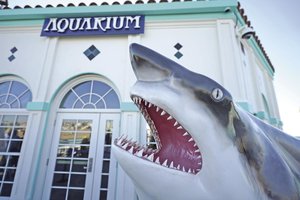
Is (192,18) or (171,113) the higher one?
(192,18)

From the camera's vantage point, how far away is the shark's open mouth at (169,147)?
910 millimetres

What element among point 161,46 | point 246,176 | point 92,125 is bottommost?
point 246,176

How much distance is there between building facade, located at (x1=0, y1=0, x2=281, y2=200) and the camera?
339 centimetres

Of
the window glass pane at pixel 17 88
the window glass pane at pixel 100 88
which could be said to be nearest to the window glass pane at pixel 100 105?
the window glass pane at pixel 100 88

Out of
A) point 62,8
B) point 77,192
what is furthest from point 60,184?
point 62,8

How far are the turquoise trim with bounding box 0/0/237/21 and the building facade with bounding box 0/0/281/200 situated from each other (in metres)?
0.02

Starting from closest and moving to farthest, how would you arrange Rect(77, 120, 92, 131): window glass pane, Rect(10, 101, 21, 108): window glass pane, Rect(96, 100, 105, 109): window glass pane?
Rect(77, 120, 92, 131): window glass pane, Rect(96, 100, 105, 109): window glass pane, Rect(10, 101, 21, 108): window glass pane

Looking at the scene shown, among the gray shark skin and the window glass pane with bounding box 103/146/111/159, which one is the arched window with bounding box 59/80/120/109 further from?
the gray shark skin

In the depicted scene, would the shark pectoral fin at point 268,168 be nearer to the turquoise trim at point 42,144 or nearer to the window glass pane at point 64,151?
the turquoise trim at point 42,144

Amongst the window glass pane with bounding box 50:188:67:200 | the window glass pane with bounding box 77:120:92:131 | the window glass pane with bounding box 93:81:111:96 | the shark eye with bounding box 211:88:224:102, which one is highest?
the window glass pane with bounding box 93:81:111:96

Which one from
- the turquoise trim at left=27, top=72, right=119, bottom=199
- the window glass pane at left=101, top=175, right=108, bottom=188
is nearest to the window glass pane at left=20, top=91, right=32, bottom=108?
the turquoise trim at left=27, top=72, right=119, bottom=199

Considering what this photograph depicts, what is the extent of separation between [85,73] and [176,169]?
3.51m

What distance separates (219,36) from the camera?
3811mm

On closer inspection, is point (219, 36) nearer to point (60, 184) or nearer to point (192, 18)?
point (192, 18)
